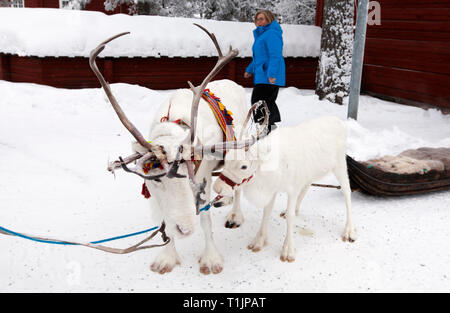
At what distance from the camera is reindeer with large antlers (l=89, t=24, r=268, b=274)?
228cm

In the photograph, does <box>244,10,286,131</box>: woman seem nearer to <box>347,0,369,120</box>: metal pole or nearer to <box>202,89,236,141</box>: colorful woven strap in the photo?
<box>347,0,369,120</box>: metal pole

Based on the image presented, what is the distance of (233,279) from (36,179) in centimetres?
309

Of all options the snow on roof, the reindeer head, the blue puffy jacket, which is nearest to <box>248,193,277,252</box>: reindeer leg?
the reindeer head

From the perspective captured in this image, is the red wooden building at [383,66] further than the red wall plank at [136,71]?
No

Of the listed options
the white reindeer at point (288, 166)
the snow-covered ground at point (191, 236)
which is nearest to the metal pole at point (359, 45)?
the snow-covered ground at point (191, 236)

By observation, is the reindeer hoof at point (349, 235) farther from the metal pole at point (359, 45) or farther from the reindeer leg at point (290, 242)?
the metal pole at point (359, 45)

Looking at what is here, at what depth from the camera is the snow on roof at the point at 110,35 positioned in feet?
28.8

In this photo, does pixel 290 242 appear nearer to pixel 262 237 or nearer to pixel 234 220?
pixel 262 237

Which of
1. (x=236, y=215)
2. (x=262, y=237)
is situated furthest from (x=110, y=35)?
(x=262, y=237)

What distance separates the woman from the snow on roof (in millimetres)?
4328

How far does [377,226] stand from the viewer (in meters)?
3.66

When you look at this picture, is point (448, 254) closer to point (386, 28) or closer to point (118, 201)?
point (118, 201)

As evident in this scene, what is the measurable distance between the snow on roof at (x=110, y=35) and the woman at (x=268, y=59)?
14.2 feet

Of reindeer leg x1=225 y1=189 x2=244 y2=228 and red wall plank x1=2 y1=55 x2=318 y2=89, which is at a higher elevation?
red wall plank x1=2 y1=55 x2=318 y2=89
